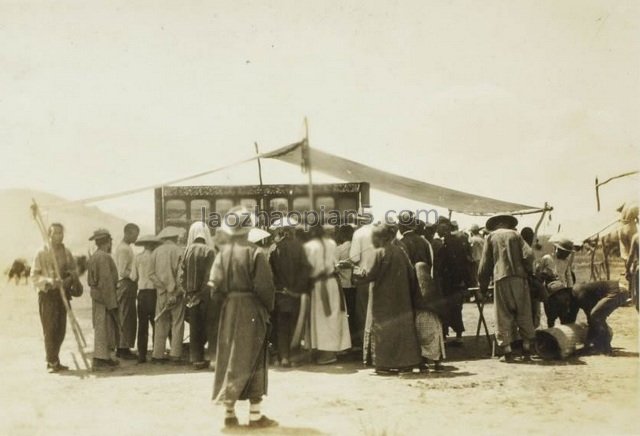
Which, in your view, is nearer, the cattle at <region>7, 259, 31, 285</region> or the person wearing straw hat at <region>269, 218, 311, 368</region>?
the person wearing straw hat at <region>269, 218, 311, 368</region>

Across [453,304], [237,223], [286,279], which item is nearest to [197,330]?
[286,279]

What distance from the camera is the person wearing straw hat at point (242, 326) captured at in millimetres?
5000

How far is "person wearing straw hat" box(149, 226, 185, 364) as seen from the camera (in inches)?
294

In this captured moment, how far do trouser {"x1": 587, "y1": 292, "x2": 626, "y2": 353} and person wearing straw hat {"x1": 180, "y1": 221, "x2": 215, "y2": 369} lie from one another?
455 cm

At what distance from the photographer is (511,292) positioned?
284 inches

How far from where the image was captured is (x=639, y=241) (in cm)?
732

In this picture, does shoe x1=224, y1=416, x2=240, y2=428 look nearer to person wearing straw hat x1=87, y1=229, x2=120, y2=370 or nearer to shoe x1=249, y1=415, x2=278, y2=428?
shoe x1=249, y1=415, x2=278, y2=428

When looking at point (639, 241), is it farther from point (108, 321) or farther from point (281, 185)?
point (108, 321)

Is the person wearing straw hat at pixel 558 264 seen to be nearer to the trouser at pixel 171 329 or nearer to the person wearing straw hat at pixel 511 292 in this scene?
the person wearing straw hat at pixel 511 292

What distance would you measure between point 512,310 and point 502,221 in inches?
42.0

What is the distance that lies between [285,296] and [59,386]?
2582 mm

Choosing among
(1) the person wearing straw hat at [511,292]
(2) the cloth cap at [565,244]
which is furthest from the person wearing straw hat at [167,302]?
(2) the cloth cap at [565,244]

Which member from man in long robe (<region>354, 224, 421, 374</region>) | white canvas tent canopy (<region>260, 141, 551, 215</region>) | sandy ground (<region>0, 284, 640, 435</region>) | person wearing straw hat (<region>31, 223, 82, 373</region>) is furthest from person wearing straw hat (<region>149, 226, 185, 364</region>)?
man in long robe (<region>354, 224, 421, 374</region>)

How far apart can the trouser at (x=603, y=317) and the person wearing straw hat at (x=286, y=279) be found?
345 centimetres
